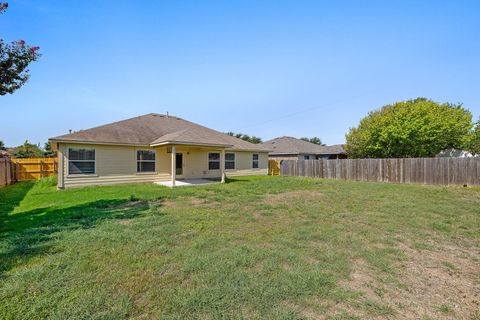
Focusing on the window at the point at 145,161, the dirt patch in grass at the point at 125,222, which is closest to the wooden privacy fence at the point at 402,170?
the window at the point at 145,161

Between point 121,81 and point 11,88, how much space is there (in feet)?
22.6

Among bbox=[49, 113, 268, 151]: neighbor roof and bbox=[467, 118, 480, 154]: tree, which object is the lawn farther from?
bbox=[467, 118, 480, 154]: tree

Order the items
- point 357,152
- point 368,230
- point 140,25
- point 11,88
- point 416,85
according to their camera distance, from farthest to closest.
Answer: point 357,152
point 416,85
point 140,25
point 11,88
point 368,230

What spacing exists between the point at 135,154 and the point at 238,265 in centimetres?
1185

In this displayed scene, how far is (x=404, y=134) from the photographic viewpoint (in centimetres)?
2148

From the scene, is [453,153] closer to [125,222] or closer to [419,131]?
[419,131]

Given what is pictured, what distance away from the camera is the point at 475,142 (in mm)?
20750

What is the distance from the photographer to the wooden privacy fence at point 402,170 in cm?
1260

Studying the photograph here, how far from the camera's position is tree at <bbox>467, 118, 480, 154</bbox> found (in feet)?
67.1

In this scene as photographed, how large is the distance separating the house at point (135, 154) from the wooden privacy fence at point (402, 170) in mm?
8335

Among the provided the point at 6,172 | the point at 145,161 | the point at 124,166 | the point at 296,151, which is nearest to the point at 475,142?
the point at 296,151

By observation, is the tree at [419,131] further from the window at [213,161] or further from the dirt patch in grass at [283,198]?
the dirt patch in grass at [283,198]

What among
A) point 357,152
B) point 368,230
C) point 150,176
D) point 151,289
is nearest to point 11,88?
point 151,289

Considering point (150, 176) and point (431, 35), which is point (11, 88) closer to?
point (150, 176)
